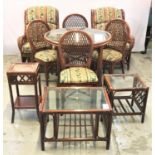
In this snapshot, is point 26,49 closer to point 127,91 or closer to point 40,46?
point 40,46

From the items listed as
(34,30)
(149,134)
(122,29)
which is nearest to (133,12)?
(122,29)

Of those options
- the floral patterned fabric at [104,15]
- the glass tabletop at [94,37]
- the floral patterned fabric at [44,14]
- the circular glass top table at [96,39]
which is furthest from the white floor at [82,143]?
the floral patterned fabric at [104,15]

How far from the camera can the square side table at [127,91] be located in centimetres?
264

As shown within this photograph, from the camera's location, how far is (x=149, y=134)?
2.58 meters

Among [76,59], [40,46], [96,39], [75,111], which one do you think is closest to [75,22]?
[40,46]

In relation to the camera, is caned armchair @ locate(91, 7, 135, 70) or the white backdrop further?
the white backdrop

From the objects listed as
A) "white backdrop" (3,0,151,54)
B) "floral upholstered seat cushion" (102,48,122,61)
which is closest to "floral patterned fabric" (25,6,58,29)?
"white backdrop" (3,0,151,54)

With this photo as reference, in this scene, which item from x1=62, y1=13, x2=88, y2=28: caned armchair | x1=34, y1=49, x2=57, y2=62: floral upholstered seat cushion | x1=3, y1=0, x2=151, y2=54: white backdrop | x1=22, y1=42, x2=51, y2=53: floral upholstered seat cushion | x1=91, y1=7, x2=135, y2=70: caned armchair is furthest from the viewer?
x1=3, y1=0, x2=151, y2=54: white backdrop

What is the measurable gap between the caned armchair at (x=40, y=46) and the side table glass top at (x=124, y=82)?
1.04m

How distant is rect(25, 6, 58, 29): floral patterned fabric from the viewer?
4.20 meters

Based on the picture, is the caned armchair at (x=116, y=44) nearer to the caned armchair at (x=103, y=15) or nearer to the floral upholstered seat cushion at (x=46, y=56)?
the caned armchair at (x=103, y=15)

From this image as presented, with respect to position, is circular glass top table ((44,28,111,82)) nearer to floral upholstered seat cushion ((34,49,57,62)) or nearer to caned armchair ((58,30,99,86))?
caned armchair ((58,30,99,86))

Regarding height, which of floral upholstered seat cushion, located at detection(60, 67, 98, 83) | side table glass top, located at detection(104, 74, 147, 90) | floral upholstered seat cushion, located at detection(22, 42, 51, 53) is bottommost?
side table glass top, located at detection(104, 74, 147, 90)

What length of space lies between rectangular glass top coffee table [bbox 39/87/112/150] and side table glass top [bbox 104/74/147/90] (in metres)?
0.27
